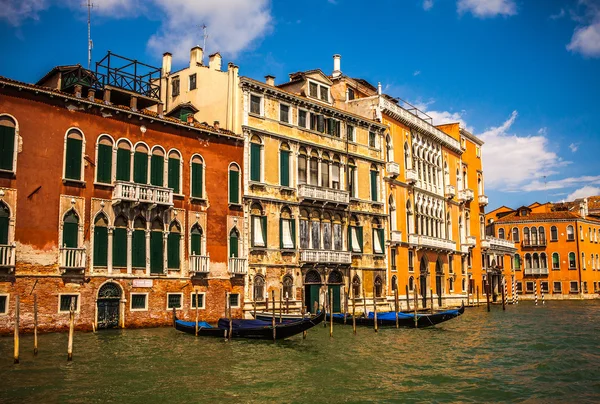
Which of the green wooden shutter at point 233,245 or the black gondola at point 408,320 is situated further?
the black gondola at point 408,320

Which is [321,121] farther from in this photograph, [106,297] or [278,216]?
[106,297]

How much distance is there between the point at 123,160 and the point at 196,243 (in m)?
4.06

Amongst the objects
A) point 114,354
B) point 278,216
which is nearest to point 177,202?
point 278,216

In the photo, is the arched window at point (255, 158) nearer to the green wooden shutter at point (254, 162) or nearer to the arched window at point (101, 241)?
the green wooden shutter at point (254, 162)

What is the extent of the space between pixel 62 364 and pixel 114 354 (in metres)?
1.73

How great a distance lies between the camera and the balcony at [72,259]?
19.1 meters

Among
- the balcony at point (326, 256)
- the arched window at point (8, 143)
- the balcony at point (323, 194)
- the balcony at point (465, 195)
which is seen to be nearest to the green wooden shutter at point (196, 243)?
the balcony at point (326, 256)

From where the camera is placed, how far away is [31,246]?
61.0ft

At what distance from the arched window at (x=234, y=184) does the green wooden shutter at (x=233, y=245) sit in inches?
49.9

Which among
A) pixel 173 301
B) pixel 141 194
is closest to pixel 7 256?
pixel 141 194

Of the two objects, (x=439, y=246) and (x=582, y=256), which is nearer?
(x=439, y=246)

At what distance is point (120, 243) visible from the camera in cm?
2073

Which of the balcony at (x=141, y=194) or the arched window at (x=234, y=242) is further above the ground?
the balcony at (x=141, y=194)

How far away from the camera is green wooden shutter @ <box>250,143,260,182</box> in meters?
25.2
